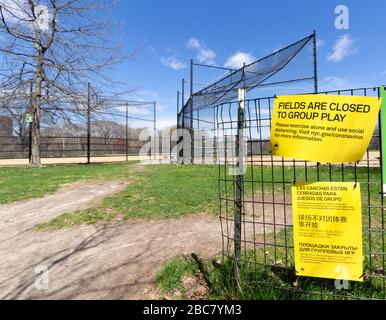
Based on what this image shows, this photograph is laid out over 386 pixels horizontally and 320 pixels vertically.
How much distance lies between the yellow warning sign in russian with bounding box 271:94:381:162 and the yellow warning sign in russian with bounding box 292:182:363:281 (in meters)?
0.23

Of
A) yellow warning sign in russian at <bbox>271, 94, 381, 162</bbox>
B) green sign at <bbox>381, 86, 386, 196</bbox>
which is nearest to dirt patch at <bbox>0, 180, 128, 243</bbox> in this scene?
yellow warning sign in russian at <bbox>271, 94, 381, 162</bbox>

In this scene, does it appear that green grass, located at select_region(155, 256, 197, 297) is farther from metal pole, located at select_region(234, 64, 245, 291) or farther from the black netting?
the black netting

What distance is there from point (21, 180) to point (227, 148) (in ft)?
33.0

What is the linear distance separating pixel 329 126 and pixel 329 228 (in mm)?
735

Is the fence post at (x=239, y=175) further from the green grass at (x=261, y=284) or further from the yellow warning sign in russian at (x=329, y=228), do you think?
the yellow warning sign in russian at (x=329, y=228)

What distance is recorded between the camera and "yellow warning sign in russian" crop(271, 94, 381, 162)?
6.91 feet

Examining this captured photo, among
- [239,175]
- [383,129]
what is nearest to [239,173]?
[239,175]

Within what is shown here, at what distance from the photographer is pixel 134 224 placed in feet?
16.5

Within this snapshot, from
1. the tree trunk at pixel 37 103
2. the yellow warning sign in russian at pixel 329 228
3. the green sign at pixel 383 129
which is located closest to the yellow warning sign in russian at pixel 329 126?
the green sign at pixel 383 129

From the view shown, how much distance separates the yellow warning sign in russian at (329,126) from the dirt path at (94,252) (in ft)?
6.24

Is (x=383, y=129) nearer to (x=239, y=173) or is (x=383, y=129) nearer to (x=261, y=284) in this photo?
(x=239, y=173)

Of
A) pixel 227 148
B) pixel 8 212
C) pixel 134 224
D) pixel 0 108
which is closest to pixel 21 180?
pixel 8 212

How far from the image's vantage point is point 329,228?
218 centimetres
